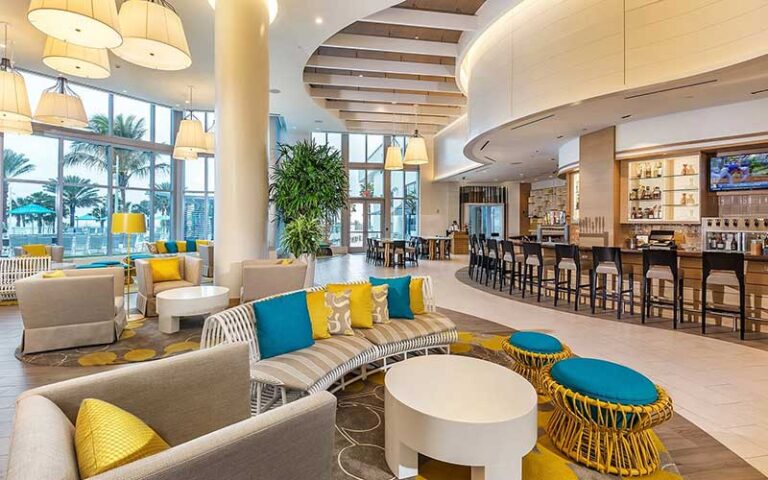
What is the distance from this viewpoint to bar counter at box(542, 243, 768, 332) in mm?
4883

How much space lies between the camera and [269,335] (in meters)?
2.68

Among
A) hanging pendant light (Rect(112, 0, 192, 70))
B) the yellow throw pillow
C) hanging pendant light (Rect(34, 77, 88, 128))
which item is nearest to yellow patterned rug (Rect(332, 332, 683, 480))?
the yellow throw pillow

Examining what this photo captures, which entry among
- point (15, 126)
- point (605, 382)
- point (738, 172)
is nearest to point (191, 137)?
point (15, 126)

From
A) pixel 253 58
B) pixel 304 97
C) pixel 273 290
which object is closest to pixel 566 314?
pixel 273 290

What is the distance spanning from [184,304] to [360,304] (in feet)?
8.21

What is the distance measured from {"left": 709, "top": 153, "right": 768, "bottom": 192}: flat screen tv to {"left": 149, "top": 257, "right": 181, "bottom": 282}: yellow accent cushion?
9.36 meters

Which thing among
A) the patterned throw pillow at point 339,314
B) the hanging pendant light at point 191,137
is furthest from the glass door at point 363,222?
the patterned throw pillow at point 339,314

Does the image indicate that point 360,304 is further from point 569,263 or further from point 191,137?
point 191,137

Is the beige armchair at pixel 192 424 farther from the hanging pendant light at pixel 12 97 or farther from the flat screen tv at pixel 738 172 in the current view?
the flat screen tv at pixel 738 172

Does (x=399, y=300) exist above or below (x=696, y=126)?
below

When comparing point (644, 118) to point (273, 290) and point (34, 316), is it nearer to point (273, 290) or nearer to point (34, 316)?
point (273, 290)

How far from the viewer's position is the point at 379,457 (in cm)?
228

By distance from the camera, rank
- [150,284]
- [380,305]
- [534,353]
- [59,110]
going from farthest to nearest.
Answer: [59,110] → [150,284] → [380,305] → [534,353]

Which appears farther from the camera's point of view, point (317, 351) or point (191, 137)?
point (191, 137)
